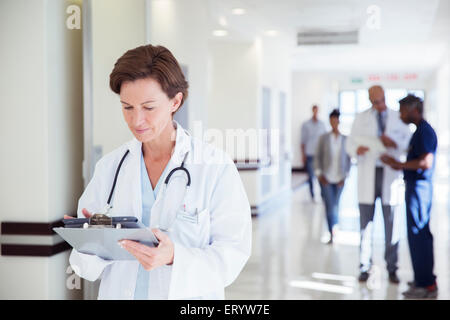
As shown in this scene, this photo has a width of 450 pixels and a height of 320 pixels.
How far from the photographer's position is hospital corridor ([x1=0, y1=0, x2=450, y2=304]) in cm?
166

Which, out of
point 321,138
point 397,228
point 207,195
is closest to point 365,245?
point 397,228

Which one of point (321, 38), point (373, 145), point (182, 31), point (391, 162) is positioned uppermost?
point (321, 38)

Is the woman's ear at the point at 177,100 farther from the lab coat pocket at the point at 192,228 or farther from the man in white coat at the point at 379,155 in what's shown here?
the man in white coat at the point at 379,155

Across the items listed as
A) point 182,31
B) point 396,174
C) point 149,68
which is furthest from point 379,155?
point 149,68

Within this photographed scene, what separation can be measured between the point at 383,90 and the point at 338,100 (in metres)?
11.9

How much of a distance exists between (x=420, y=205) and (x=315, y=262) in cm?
166

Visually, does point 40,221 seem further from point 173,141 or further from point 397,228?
point 397,228

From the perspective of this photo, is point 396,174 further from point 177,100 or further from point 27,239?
point 177,100

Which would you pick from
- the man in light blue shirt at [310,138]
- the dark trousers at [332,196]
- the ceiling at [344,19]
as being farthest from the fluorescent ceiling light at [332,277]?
the man in light blue shirt at [310,138]

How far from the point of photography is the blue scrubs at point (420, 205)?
4270mm

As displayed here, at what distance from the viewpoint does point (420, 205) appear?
438cm

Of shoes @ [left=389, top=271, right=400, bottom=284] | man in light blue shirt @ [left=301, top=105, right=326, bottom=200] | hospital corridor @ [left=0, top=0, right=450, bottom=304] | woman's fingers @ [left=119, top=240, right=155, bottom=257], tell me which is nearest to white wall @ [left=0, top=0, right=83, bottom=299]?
hospital corridor @ [left=0, top=0, right=450, bottom=304]

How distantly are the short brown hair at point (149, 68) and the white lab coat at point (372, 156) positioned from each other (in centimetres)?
336

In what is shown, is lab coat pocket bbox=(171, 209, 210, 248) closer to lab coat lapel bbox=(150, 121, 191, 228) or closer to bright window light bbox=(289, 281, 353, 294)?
lab coat lapel bbox=(150, 121, 191, 228)
